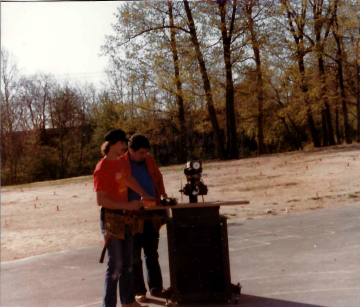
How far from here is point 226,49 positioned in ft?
28.5

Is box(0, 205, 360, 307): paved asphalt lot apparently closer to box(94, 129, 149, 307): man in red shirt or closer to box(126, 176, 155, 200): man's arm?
box(94, 129, 149, 307): man in red shirt

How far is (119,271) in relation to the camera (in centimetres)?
348

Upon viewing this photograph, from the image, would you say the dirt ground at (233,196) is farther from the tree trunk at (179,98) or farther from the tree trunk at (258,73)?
the tree trunk at (258,73)

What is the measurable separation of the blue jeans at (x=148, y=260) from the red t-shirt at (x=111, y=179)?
680 millimetres

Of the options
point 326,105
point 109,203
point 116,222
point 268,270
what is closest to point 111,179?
point 109,203

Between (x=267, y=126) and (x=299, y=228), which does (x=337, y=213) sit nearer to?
(x=299, y=228)

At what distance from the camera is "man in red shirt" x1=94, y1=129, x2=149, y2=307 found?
3371 mm

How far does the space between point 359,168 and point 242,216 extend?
7.55 ft

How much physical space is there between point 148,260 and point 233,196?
7.27 meters

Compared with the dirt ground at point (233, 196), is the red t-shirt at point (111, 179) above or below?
above

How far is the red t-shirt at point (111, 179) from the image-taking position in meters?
3.37

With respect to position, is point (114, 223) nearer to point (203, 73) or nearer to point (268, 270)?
point (268, 270)

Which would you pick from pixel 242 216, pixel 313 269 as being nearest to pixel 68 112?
pixel 242 216

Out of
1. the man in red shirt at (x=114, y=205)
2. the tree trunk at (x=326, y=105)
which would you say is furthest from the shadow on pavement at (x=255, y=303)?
the tree trunk at (x=326, y=105)
